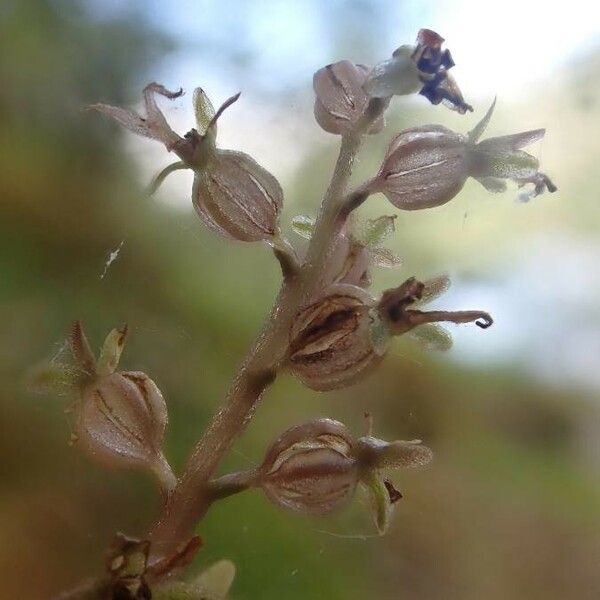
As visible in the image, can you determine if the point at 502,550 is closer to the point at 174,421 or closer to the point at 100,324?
the point at 174,421

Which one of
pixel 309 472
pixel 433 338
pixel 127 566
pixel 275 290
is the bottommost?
pixel 127 566

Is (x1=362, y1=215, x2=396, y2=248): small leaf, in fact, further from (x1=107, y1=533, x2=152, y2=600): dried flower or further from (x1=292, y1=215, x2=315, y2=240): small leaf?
(x1=107, y1=533, x2=152, y2=600): dried flower

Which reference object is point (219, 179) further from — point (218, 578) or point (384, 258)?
point (218, 578)

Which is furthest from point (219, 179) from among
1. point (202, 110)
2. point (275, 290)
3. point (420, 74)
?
point (275, 290)

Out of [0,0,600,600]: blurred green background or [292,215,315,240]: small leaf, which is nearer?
[292,215,315,240]: small leaf

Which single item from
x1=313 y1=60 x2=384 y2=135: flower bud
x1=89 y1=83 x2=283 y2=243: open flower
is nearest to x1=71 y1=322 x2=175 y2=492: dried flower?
x1=89 y1=83 x2=283 y2=243: open flower

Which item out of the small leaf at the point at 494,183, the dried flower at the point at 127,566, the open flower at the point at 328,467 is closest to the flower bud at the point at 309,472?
the open flower at the point at 328,467

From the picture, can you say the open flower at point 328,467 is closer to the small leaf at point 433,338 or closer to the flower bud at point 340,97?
the small leaf at point 433,338
